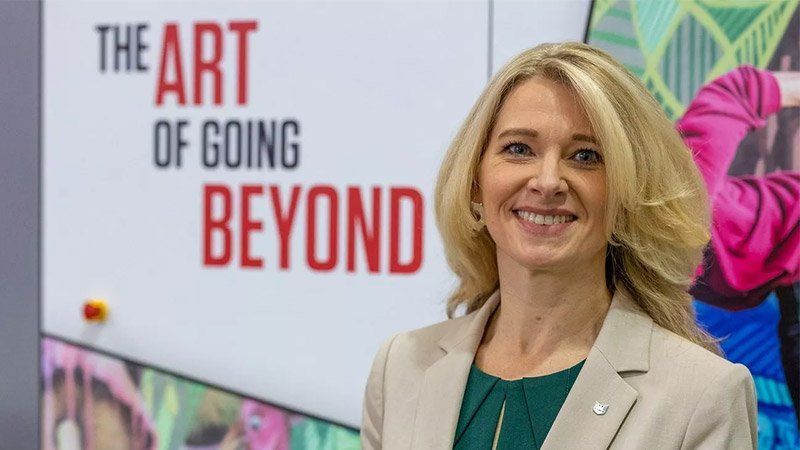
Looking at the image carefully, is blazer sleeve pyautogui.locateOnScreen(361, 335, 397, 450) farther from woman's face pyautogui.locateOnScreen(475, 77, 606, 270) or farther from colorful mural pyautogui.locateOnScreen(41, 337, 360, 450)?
colorful mural pyautogui.locateOnScreen(41, 337, 360, 450)

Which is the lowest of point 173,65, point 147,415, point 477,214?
point 147,415

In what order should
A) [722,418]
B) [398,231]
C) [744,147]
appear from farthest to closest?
[398,231]
[744,147]
[722,418]

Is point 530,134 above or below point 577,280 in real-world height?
above

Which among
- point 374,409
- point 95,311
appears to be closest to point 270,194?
point 95,311

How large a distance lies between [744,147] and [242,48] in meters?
1.06

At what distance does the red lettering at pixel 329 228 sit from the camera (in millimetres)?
2490

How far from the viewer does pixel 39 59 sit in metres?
2.72

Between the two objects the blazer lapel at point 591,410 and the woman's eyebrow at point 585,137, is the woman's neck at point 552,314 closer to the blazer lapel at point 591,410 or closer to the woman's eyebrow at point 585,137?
the blazer lapel at point 591,410

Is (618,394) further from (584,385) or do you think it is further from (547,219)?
(547,219)

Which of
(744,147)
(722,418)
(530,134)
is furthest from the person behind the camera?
(744,147)

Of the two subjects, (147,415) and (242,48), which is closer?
(242,48)

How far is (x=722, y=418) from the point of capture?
1.38 metres

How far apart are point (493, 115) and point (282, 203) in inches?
41.7

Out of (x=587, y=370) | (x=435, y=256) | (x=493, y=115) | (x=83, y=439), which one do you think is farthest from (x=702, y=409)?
(x=83, y=439)
